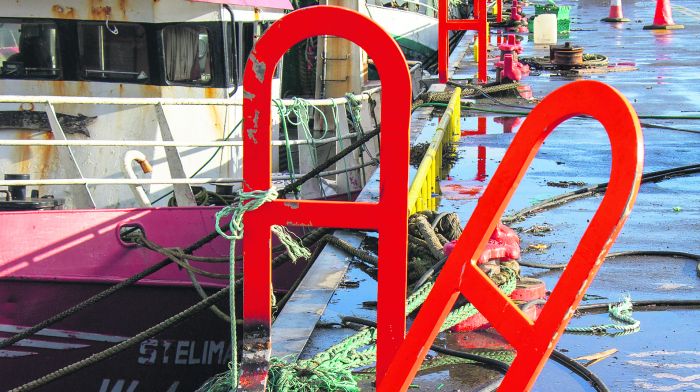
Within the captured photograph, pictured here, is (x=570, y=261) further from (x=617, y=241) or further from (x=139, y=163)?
(x=139, y=163)

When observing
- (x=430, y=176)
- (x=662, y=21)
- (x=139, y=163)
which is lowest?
(x=430, y=176)

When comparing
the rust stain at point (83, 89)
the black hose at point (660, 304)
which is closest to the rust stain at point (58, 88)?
the rust stain at point (83, 89)

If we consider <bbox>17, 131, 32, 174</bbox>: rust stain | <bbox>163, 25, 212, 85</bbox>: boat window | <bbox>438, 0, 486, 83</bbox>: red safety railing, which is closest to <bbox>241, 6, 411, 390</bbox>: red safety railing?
<bbox>163, 25, 212, 85</bbox>: boat window

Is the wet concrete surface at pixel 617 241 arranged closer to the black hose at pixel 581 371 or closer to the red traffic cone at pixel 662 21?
the black hose at pixel 581 371

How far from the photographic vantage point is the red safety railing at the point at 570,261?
92.2 inches

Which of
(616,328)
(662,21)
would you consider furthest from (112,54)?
(662,21)

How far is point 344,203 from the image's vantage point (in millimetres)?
3203

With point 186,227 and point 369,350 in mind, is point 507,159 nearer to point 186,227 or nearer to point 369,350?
point 369,350

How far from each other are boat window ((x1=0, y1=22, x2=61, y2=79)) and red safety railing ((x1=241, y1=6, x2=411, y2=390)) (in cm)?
564

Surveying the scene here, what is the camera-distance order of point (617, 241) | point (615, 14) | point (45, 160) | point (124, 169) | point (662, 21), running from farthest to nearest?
point (615, 14), point (662, 21), point (45, 160), point (124, 169), point (617, 241)

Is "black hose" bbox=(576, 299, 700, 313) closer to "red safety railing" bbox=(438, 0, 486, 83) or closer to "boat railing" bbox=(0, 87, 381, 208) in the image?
"boat railing" bbox=(0, 87, 381, 208)

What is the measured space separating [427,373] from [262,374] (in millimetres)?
831

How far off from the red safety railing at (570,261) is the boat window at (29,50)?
251 inches

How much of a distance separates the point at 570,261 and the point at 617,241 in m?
3.85
